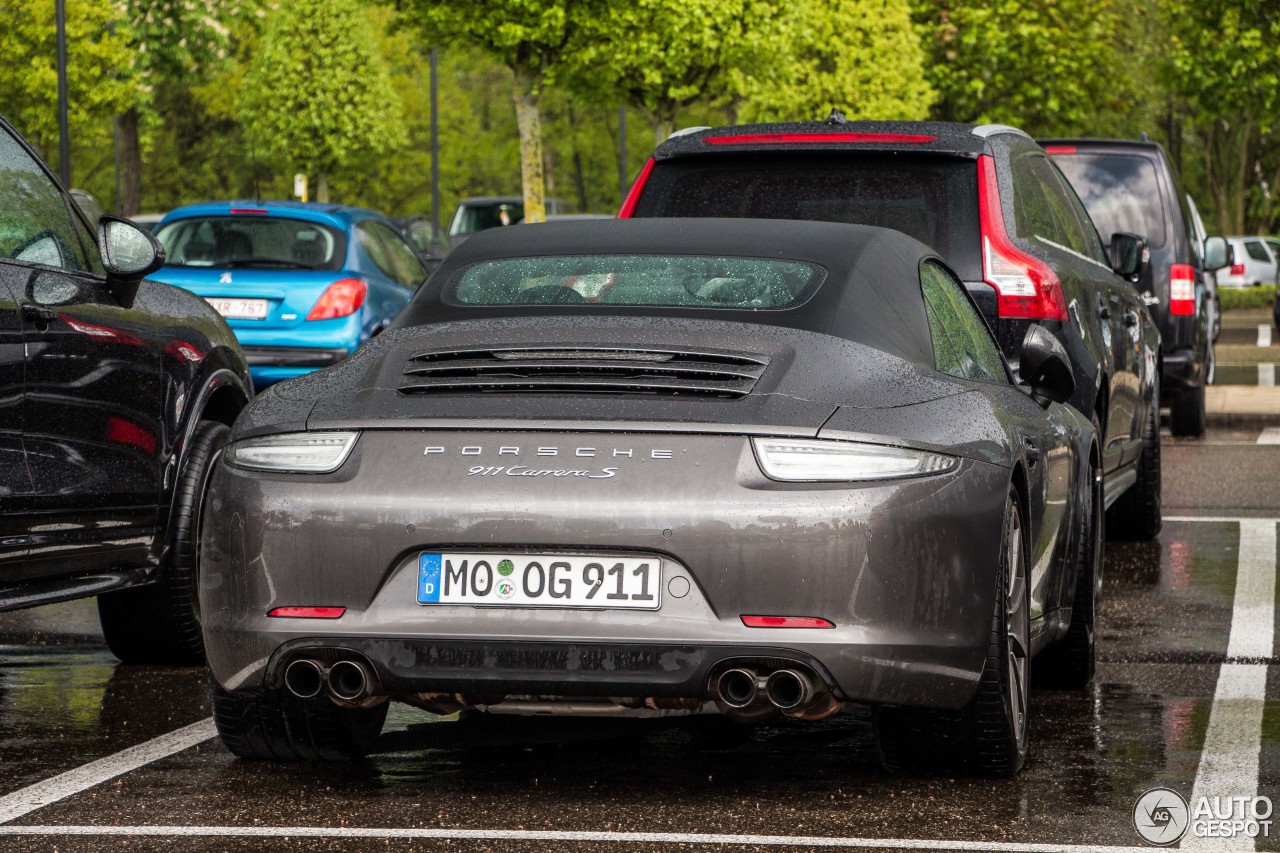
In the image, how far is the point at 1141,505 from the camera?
10.9 metres

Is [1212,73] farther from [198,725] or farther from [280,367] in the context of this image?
[198,725]

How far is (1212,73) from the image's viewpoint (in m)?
36.6

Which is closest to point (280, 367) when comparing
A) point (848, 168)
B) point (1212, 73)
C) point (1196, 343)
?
point (1196, 343)

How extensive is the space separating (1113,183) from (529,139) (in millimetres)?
16962

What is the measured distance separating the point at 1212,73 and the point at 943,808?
33294 mm

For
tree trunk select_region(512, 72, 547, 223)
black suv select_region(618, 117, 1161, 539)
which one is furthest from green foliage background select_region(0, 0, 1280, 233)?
black suv select_region(618, 117, 1161, 539)

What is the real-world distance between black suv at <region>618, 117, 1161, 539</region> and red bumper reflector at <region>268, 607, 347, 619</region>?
3.75m

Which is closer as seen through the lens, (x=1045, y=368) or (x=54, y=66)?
(x=1045, y=368)

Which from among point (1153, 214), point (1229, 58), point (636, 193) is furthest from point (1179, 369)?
point (1229, 58)

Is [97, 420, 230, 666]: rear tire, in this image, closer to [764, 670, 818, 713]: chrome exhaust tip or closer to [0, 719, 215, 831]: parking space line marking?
[0, 719, 215, 831]: parking space line marking

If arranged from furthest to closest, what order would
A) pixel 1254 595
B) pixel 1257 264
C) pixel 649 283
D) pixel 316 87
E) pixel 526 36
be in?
1. pixel 316 87
2. pixel 1257 264
3. pixel 526 36
4. pixel 1254 595
5. pixel 649 283

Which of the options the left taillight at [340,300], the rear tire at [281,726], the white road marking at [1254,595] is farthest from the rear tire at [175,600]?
the left taillight at [340,300]

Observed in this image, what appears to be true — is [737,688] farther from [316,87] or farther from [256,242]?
[316,87]

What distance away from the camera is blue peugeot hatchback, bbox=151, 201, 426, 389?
1520 cm
